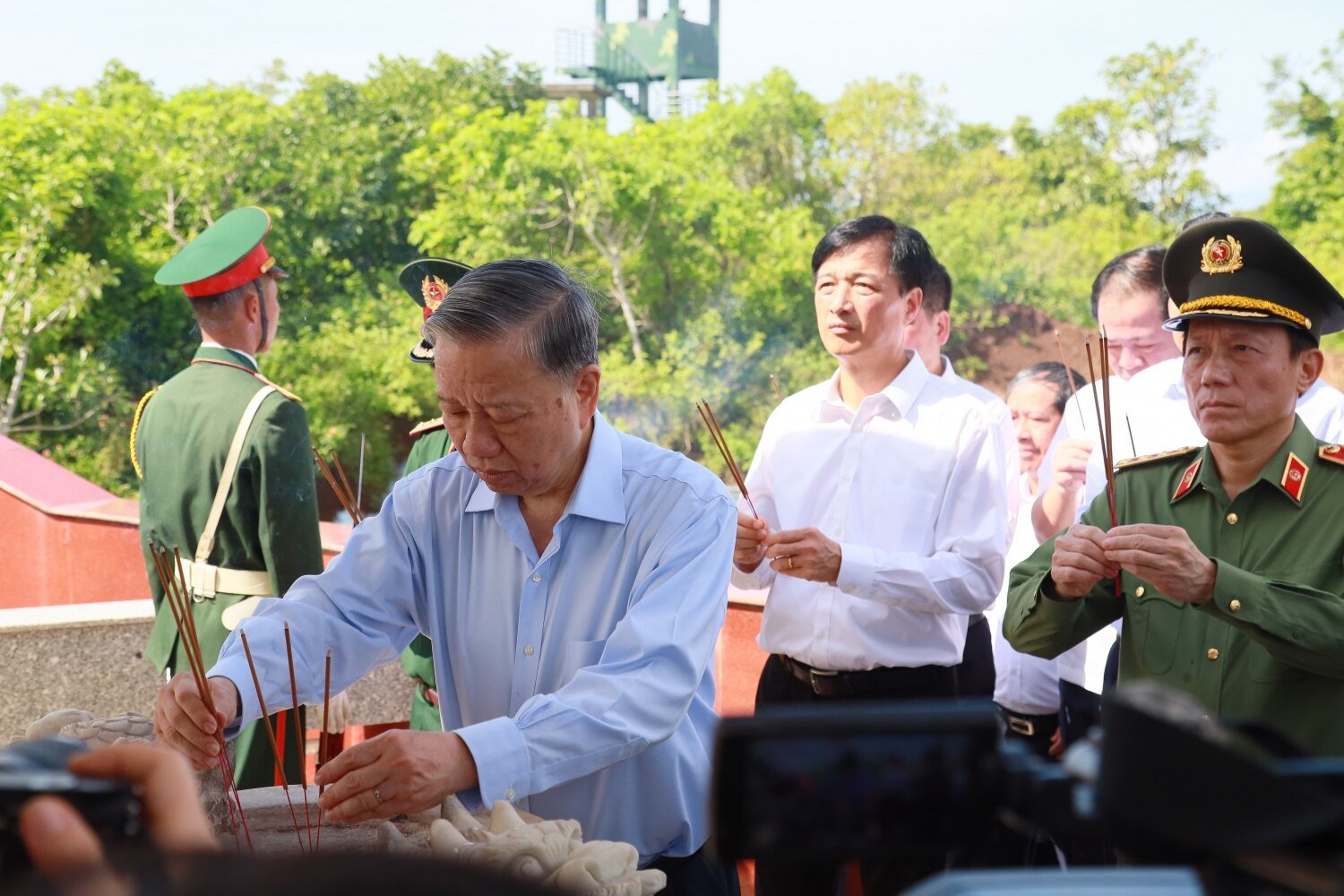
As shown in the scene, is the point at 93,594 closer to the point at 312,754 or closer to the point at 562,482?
the point at 312,754

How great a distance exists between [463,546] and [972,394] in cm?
167

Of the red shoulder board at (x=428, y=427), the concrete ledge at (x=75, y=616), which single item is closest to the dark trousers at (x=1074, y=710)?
→ the red shoulder board at (x=428, y=427)

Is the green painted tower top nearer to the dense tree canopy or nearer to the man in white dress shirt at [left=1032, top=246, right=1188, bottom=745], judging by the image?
the dense tree canopy

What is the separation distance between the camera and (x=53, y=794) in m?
0.63

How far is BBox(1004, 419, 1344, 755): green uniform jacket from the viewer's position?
1.89 meters

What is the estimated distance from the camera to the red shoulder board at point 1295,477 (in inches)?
80.5

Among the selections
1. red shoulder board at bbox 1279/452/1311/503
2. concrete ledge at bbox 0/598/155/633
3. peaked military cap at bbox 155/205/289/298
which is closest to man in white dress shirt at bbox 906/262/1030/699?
red shoulder board at bbox 1279/452/1311/503

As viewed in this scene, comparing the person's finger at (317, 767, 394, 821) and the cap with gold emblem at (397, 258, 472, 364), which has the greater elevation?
the cap with gold emblem at (397, 258, 472, 364)

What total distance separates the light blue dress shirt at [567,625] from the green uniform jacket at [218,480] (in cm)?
141

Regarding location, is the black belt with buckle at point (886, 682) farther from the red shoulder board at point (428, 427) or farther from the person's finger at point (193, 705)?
the person's finger at point (193, 705)

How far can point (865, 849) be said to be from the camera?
26.8 inches

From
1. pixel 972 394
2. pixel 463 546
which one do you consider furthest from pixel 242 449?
pixel 972 394

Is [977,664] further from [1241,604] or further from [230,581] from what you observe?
[230,581]

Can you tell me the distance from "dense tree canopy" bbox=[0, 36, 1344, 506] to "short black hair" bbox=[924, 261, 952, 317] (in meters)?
12.2
